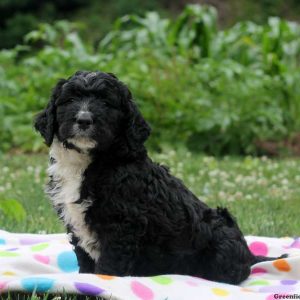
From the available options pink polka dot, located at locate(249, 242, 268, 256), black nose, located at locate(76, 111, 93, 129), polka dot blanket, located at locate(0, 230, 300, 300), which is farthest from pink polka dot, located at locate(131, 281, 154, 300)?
pink polka dot, located at locate(249, 242, 268, 256)

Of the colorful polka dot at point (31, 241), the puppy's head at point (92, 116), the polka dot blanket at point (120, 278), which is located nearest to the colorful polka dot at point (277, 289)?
the polka dot blanket at point (120, 278)

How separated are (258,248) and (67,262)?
4.89 feet

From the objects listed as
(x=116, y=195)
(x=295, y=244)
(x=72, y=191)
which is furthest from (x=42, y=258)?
(x=295, y=244)

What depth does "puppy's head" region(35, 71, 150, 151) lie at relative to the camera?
12.3 ft

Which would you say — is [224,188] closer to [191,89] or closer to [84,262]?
[191,89]

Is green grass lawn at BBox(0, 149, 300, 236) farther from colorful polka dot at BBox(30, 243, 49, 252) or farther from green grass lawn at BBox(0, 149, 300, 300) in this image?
colorful polka dot at BBox(30, 243, 49, 252)

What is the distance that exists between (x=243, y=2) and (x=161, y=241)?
26.5 m

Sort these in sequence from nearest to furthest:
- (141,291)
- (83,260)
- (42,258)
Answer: (141,291), (83,260), (42,258)

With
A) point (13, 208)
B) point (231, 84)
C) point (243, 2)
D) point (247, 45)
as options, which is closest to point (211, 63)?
point (231, 84)

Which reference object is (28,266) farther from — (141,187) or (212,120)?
(212,120)

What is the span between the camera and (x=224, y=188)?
24.7 ft

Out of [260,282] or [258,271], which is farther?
[258,271]

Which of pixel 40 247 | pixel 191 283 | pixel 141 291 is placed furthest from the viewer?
pixel 40 247

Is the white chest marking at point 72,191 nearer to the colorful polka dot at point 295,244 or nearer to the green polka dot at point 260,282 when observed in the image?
the green polka dot at point 260,282
